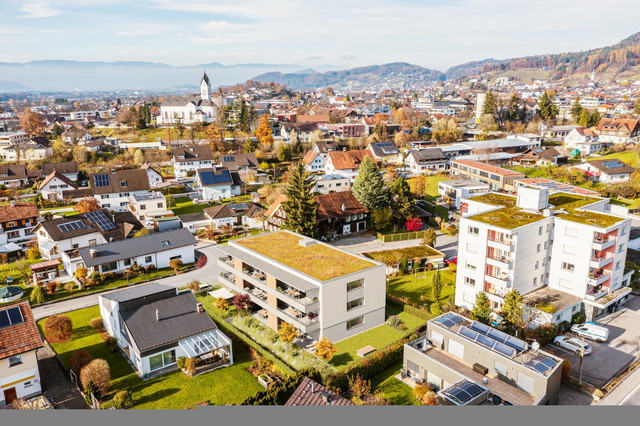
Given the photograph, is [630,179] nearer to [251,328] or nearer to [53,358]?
[251,328]

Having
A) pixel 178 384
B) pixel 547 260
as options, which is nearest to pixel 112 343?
pixel 178 384

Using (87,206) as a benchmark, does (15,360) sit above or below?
below

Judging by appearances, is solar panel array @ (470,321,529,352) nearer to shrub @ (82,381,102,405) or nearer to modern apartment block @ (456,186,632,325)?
modern apartment block @ (456,186,632,325)

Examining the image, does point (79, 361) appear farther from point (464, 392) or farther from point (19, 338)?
point (464, 392)

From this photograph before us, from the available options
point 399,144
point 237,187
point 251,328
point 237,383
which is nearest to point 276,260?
point 251,328

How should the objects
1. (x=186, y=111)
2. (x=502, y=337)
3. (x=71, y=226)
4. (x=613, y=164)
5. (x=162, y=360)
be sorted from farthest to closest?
(x=186, y=111), (x=613, y=164), (x=71, y=226), (x=162, y=360), (x=502, y=337)

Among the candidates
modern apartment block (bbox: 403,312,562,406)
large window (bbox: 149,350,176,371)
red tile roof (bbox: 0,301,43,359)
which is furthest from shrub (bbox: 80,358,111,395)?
modern apartment block (bbox: 403,312,562,406)
